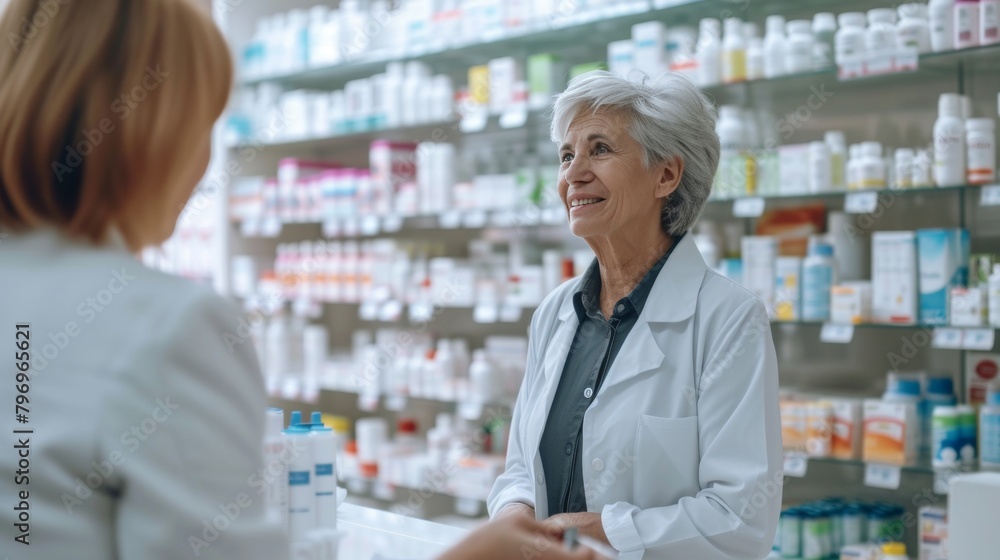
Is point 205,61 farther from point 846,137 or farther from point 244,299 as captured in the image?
point 244,299

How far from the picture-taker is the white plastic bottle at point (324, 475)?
1.59m

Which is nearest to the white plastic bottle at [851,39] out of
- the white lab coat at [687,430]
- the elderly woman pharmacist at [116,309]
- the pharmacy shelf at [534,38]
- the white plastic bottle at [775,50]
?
the white plastic bottle at [775,50]

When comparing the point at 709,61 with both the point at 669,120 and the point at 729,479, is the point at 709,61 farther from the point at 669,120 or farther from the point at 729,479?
the point at 729,479

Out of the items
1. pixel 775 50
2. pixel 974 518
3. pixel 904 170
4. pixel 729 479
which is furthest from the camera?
pixel 775 50

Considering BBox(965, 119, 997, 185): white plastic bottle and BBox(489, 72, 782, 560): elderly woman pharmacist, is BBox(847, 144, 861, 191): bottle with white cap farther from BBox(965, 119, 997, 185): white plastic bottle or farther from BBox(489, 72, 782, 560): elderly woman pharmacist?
BBox(489, 72, 782, 560): elderly woman pharmacist

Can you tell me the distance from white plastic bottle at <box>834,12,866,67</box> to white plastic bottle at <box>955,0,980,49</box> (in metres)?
0.30

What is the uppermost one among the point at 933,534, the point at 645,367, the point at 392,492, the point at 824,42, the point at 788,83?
the point at 824,42

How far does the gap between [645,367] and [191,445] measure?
3.76ft

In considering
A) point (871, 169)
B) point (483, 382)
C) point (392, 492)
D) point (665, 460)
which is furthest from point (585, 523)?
point (392, 492)

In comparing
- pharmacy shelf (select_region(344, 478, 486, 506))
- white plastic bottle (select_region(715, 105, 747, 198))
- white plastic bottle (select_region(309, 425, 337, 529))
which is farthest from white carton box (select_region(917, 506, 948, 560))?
white plastic bottle (select_region(309, 425, 337, 529))

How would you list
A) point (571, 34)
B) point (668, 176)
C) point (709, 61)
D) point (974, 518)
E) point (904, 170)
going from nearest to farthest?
point (974, 518)
point (668, 176)
point (904, 170)
point (709, 61)
point (571, 34)

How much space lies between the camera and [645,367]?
1.81 metres

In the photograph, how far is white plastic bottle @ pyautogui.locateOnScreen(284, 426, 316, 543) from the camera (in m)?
1.54

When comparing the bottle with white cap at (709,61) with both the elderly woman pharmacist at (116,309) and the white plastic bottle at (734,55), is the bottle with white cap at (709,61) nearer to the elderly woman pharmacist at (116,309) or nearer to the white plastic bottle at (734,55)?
the white plastic bottle at (734,55)
